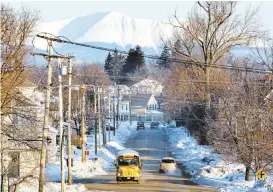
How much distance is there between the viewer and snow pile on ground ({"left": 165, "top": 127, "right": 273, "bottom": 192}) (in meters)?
36.6

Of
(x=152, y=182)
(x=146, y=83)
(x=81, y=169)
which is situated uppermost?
(x=146, y=83)

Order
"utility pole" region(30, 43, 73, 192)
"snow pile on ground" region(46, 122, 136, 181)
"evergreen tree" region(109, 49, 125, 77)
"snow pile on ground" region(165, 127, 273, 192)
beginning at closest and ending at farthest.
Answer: "utility pole" region(30, 43, 73, 192) → "snow pile on ground" region(165, 127, 273, 192) → "snow pile on ground" region(46, 122, 136, 181) → "evergreen tree" region(109, 49, 125, 77)

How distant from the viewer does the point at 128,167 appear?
46.3 m

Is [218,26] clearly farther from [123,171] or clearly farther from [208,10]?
[123,171]

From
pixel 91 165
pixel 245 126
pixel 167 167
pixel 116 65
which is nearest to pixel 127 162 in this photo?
pixel 167 167

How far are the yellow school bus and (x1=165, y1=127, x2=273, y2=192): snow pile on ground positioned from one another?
457 cm

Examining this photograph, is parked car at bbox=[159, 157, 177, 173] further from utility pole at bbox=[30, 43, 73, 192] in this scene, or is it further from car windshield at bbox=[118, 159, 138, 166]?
utility pole at bbox=[30, 43, 73, 192]

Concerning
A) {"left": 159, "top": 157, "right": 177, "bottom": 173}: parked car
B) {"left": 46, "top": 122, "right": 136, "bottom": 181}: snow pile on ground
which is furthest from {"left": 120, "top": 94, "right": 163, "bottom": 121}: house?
{"left": 159, "top": 157, "right": 177, "bottom": 173}: parked car

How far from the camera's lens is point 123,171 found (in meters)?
46.1

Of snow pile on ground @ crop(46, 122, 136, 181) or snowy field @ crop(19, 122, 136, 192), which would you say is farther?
snow pile on ground @ crop(46, 122, 136, 181)

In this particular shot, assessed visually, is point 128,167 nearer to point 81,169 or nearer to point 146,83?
point 81,169

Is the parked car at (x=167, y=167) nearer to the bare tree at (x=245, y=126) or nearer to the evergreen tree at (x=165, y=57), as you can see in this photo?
the evergreen tree at (x=165, y=57)

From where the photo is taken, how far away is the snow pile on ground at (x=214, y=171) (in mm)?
36600

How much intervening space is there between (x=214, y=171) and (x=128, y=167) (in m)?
6.98
